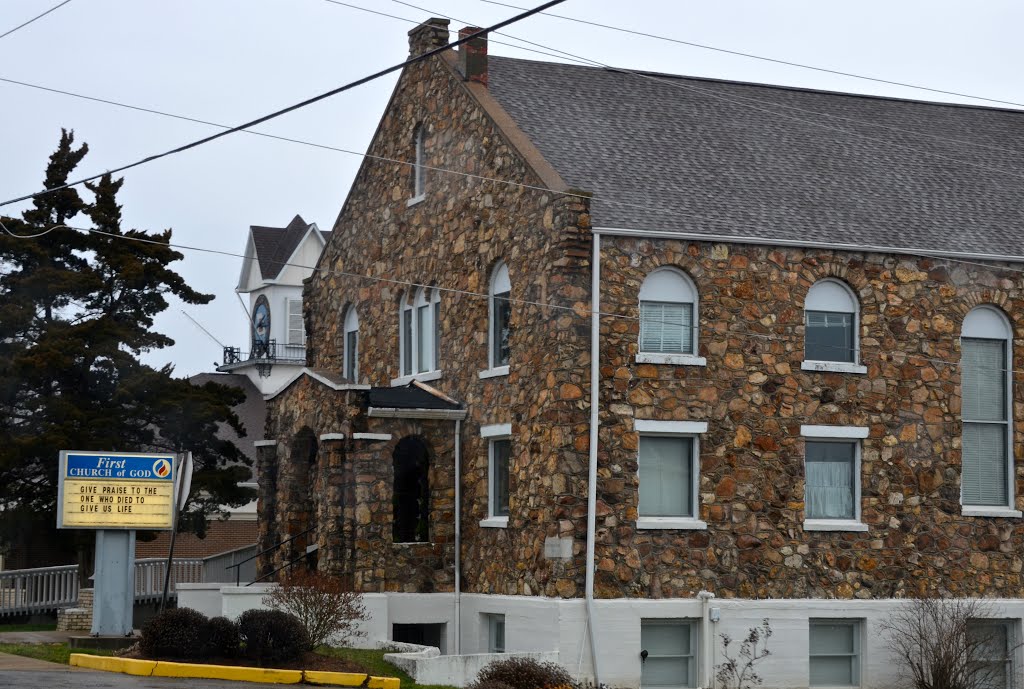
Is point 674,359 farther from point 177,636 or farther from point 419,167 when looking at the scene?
point 177,636

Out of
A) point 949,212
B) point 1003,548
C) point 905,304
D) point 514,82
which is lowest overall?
point 1003,548

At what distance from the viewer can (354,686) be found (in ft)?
77.2

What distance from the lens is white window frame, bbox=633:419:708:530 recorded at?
2780 cm

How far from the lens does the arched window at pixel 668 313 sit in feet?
93.1

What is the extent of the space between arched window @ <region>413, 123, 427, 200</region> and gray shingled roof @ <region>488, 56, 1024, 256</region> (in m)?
2.11

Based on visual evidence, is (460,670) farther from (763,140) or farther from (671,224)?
(763,140)

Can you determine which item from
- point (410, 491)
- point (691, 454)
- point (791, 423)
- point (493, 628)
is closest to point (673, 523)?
point (691, 454)

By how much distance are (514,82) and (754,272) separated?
302 inches

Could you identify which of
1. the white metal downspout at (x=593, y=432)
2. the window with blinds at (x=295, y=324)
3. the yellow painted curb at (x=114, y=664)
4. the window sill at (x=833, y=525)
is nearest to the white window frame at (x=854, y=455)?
the window sill at (x=833, y=525)

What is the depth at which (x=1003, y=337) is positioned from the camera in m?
30.8

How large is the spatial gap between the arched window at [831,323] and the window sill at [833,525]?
9.59 feet

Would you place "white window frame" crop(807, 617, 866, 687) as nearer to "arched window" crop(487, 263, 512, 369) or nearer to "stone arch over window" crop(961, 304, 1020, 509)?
"stone arch over window" crop(961, 304, 1020, 509)

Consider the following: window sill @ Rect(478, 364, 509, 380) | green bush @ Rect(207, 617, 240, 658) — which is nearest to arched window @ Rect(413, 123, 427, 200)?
window sill @ Rect(478, 364, 509, 380)

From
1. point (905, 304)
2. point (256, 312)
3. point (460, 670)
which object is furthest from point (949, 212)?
point (256, 312)
